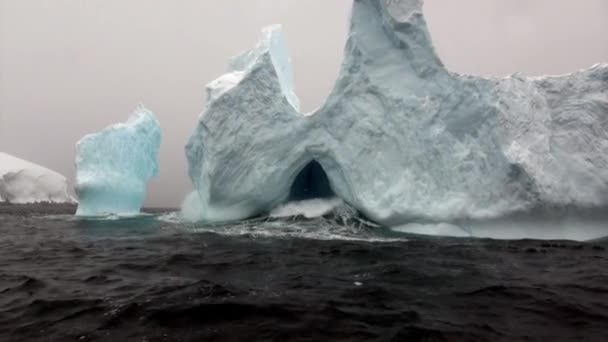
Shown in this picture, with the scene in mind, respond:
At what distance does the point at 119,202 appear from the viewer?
1538cm

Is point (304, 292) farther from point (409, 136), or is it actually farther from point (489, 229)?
point (409, 136)

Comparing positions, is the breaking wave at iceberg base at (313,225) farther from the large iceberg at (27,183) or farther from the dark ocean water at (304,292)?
the large iceberg at (27,183)

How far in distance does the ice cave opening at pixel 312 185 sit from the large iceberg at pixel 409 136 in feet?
6.66

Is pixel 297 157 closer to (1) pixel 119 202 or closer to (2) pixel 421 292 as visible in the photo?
(2) pixel 421 292

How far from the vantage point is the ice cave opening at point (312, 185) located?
1331 cm

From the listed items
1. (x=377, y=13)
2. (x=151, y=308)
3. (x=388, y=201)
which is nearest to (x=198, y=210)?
(x=388, y=201)

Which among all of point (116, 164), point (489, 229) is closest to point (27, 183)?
point (116, 164)

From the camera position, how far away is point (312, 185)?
14.0m

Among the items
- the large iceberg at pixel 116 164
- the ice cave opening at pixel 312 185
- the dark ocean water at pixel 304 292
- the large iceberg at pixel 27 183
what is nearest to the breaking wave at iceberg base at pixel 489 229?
the dark ocean water at pixel 304 292

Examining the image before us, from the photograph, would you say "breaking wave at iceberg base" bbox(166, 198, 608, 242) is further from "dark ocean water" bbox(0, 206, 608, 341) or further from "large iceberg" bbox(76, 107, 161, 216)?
"large iceberg" bbox(76, 107, 161, 216)

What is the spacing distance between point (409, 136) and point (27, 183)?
40.4 m

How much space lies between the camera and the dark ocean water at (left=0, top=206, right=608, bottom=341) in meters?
2.98

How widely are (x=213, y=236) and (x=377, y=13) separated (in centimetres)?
678

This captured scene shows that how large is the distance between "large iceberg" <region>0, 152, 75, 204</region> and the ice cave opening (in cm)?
3542
